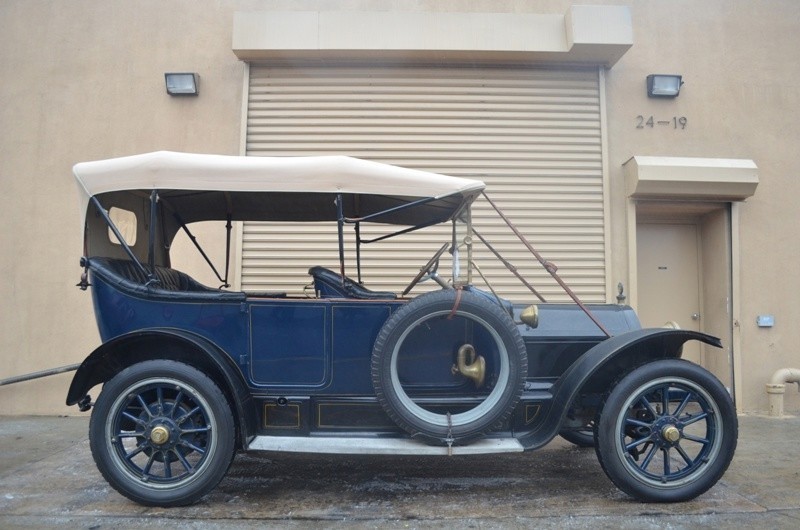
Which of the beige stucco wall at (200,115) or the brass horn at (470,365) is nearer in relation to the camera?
the brass horn at (470,365)

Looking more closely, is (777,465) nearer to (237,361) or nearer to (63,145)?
(237,361)

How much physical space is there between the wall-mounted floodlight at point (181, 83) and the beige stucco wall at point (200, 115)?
Result: 0.13m

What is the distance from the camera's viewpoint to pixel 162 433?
11.9 feet

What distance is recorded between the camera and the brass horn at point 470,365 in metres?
3.87

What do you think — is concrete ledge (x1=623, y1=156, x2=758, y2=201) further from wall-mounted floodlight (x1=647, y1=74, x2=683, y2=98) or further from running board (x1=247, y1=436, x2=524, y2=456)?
running board (x1=247, y1=436, x2=524, y2=456)

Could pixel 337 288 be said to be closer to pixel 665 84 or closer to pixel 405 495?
pixel 405 495

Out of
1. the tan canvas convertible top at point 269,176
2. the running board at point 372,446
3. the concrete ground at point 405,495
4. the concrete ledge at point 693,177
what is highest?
the concrete ledge at point 693,177

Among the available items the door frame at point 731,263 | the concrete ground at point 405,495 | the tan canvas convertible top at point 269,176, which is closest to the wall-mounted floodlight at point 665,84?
the door frame at point 731,263

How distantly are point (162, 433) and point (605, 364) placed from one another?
2720 mm

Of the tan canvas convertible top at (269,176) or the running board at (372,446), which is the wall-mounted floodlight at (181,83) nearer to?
the tan canvas convertible top at (269,176)

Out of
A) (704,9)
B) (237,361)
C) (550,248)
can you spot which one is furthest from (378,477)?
(704,9)

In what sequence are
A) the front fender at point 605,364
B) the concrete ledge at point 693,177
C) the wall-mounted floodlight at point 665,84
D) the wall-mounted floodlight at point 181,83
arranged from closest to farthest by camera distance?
the front fender at point 605,364
the concrete ledge at point 693,177
the wall-mounted floodlight at point 181,83
the wall-mounted floodlight at point 665,84

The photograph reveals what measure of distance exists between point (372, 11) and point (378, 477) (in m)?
4.93

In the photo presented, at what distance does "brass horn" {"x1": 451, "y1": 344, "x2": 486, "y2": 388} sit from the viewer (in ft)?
12.7
